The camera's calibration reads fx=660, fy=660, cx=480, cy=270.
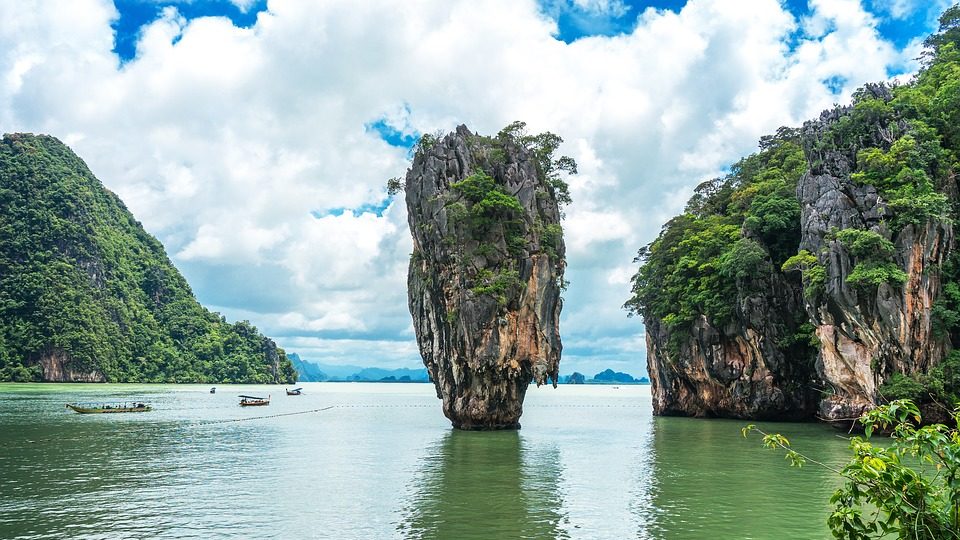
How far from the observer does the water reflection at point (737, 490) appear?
42.6 ft

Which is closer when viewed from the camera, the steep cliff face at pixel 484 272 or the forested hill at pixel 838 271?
the forested hill at pixel 838 271

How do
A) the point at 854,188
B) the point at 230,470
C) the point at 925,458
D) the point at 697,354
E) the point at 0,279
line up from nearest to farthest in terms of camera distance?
the point at 925,458, the point at 230,470, the point at 854,188, the point at 697,354, the point at 0,279

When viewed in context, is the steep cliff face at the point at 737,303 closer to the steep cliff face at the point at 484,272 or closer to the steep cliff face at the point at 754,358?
the steep cliff face at the point at 754,358

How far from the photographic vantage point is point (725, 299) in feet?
A: 126

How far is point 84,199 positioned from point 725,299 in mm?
126798

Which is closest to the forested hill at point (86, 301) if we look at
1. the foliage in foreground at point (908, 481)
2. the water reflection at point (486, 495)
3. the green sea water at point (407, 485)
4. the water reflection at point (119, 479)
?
the water reflection at point (119, 479)

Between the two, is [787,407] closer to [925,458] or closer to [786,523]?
[786,523]

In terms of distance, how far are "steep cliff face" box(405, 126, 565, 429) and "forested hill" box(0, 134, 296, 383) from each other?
3458 inches

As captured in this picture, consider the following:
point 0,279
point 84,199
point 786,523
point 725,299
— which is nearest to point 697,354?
point 725,299

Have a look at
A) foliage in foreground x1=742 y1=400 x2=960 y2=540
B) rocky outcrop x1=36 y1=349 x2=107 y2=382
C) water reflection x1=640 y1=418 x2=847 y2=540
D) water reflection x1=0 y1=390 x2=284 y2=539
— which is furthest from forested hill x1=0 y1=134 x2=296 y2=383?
foliage in foreground x1=742 y1=400 x2=960 y2=540

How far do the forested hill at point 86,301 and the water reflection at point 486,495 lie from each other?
95056mm

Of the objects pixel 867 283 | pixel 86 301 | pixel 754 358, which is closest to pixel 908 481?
pixel 867 283

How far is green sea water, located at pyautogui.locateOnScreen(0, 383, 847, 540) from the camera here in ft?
A: 43.0

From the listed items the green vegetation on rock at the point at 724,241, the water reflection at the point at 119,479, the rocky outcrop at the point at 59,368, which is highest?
the green vegetation on rock at the point at 724,241
